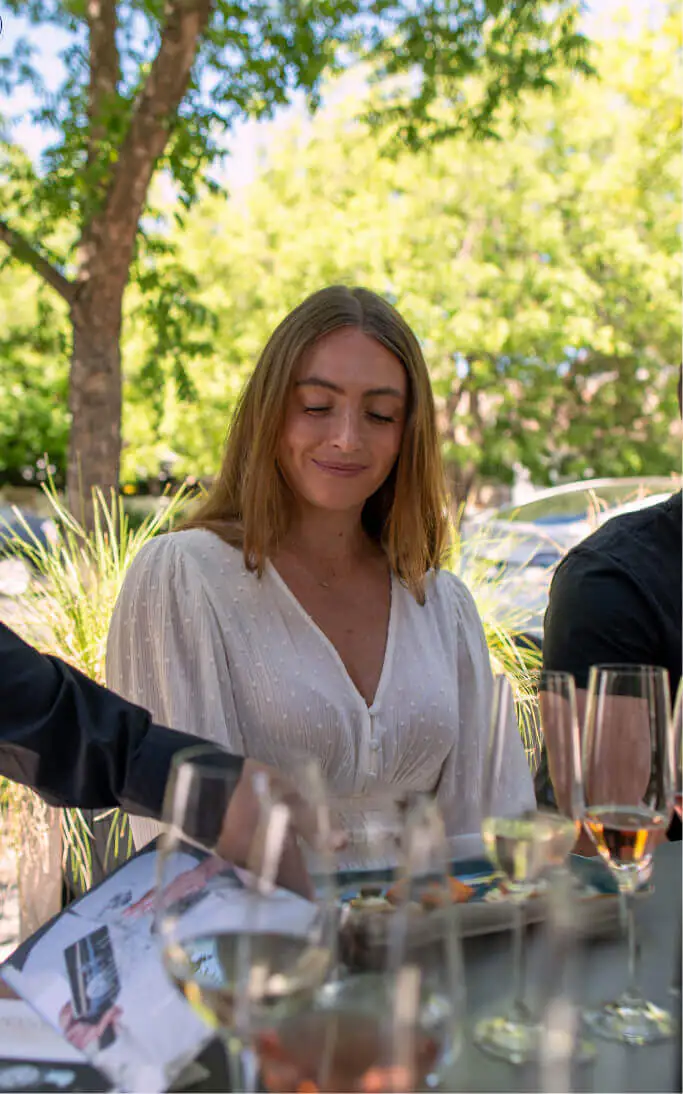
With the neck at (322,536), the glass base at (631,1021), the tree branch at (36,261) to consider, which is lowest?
the glass base at (631,1021)

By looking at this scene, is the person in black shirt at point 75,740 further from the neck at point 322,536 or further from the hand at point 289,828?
the neck at point 322,536

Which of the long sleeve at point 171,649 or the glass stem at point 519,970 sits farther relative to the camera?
the long sleeve at point 171,649

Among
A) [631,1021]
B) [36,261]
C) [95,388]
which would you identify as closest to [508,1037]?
[631,1021]

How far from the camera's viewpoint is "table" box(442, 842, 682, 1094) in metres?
0.87

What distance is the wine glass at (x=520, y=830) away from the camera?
908 millimetres

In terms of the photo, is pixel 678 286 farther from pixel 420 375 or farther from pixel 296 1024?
pixel 296 1024

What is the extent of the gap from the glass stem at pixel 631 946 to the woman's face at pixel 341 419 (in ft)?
4.20

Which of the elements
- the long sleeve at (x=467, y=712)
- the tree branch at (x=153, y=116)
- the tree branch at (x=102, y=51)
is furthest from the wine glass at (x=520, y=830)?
the tree branch at (x=102, y=51)

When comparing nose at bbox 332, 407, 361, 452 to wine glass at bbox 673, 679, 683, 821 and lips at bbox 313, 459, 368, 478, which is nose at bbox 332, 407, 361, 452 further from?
wine glass at bbox 673, 679, 683, 821

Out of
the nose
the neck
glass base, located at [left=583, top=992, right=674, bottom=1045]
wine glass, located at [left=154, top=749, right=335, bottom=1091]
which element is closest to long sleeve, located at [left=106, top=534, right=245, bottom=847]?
the neck

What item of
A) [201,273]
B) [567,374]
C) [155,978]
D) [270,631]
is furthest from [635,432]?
[155,978]

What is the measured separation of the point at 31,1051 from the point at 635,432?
1992cm

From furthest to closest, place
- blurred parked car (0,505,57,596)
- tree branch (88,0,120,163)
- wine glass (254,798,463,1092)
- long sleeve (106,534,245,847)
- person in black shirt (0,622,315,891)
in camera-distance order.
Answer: tree branch (88,0,120,163), blurred parked car (0,505,57,596), long sleeve (106,534,245,847), person in black shirt (0,622,315,891), wine glass (254,798,463,1092)

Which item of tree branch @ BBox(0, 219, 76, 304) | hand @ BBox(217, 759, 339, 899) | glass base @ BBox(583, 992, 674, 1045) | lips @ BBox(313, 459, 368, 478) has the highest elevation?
tree branch @ BBox(0, 219, 76, 304)
